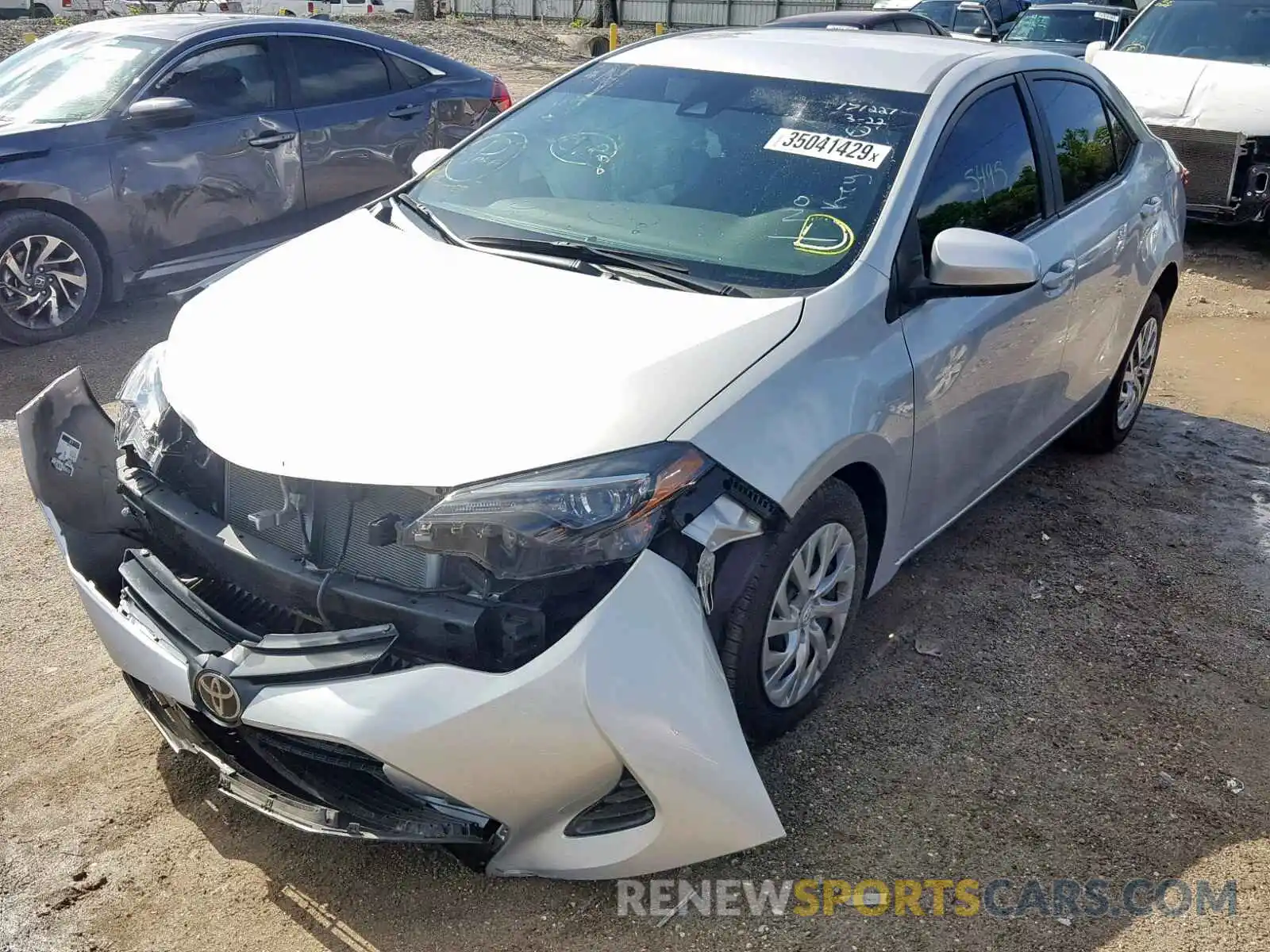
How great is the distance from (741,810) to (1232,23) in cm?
992

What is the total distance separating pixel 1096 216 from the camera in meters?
4.45

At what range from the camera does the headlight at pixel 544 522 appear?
2443mm

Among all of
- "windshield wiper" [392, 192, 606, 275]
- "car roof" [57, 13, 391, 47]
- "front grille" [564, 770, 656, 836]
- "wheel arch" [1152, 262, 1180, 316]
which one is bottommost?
"front grille" [564, 770, 656, 836]

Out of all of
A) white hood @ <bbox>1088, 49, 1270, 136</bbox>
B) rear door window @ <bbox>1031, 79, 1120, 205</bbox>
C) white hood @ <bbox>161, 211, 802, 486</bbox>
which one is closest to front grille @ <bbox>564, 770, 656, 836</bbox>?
white hood @ <bbox>161, 211, 802, 486</bbox>

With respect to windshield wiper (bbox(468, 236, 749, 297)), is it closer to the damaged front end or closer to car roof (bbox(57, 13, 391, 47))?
car roof (bbox(57, 13, 391, 47))

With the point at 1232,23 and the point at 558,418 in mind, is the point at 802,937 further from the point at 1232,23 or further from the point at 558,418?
the point at 1232,23

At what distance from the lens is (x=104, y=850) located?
112 inches

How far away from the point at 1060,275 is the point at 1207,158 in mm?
6019

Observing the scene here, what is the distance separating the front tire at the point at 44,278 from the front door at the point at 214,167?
26 cm

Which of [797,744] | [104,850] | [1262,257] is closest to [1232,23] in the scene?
[1262,257]

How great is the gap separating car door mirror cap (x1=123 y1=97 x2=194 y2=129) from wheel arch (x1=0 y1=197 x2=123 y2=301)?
579 millimetres

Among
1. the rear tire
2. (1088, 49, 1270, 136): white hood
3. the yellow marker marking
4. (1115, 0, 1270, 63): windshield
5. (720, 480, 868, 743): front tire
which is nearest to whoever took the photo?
(720, 480, 868, 743): front tire

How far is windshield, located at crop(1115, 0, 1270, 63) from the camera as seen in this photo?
9719mm

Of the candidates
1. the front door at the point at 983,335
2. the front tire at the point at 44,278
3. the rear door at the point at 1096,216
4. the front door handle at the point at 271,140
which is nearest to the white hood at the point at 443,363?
the front door at the point at 983,335
